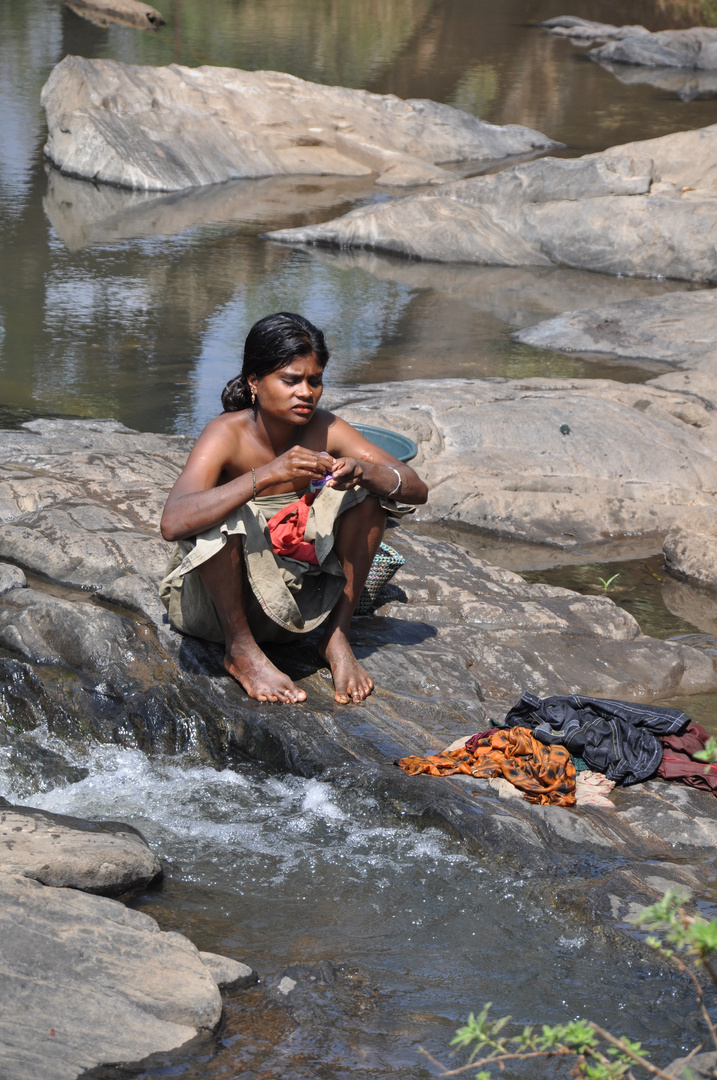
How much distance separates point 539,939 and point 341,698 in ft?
3.66

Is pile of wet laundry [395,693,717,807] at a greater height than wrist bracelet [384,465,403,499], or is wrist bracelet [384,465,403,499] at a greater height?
wrist bracelet [384,465,403,499]

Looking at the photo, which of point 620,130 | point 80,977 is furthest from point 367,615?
point 620,130

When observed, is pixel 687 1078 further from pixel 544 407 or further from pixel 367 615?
pixel 544 407

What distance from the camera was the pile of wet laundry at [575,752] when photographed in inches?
128

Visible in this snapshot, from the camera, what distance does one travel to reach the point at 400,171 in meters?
14.6

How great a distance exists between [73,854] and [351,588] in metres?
1.35

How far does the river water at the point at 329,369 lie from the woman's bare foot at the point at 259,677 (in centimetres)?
27

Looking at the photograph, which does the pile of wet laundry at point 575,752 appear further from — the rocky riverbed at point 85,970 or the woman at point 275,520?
the rocky riverbed at point 85,970

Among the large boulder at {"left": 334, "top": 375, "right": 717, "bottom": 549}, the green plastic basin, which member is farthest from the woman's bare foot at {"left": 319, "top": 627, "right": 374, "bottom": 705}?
the large boulder at {"left": 334, "top": 375, "right": 717, "bottom": 549}

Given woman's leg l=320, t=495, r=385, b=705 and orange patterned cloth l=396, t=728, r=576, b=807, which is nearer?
orange patterned cloth l=396, t=728, r=576, b=807

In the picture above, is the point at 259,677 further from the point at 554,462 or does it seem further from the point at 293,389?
the point at 554,462

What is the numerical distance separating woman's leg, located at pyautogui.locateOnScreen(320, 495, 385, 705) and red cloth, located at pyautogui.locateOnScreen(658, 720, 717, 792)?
97cm

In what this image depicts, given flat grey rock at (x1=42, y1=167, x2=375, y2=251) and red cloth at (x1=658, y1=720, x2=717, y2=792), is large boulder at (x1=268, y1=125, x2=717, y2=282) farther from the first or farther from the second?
red cloth at (x1=658, y1=720, x2=717, y2=792)

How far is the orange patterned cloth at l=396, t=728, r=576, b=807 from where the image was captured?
3.22 m
